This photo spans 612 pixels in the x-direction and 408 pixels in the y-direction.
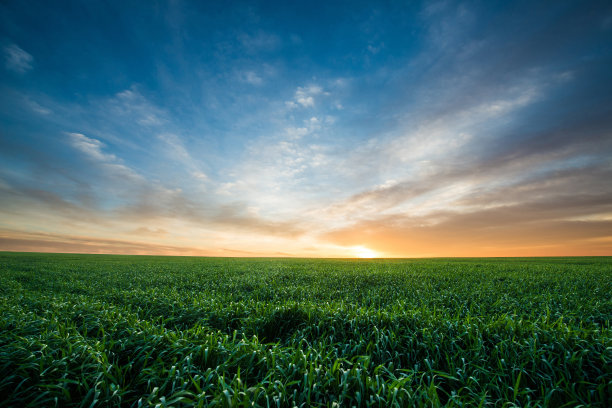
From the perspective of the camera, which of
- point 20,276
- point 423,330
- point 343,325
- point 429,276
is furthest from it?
point 20,276

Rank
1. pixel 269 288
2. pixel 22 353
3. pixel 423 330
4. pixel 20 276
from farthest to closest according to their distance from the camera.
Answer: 1. pixel 20 276
2. pixel 269 288
3. pixel 423 330
4. pixel 22 353

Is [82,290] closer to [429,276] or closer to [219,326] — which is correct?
[219,326]

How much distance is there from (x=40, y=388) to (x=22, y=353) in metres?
1.15

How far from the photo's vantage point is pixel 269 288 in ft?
42.8

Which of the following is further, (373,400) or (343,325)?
(343,325)

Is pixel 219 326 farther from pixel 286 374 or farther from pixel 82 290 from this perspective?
pixel 82 290

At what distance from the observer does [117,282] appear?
1664 cm

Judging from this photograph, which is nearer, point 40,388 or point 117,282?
point 40,388

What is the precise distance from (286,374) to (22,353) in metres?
4.81

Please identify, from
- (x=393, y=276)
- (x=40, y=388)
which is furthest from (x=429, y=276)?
(x=40, y=388)

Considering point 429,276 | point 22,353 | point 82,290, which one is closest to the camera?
point 22,353

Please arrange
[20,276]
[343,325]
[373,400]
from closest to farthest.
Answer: [373,400], [343,325], [20,276]

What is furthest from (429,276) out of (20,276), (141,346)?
(20,276)

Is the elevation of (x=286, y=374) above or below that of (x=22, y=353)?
below
